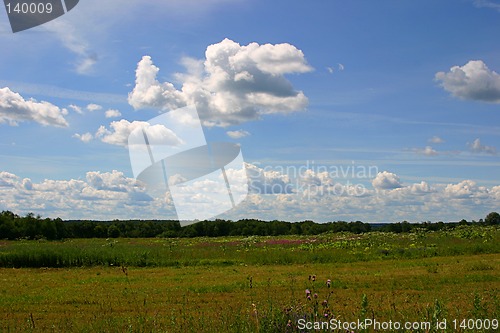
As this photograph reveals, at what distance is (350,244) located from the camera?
39.2 meters

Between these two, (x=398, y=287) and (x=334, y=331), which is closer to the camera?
(x=334, y=331)

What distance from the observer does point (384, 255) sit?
3156 centimetres

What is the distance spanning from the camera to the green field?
662 cm

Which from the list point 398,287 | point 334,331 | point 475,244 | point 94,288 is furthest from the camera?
point 475,244

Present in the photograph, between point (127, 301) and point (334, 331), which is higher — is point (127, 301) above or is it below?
below

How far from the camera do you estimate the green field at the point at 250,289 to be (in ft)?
21.7

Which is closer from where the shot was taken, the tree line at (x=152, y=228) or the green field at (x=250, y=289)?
the green field at (x=250, y=289)

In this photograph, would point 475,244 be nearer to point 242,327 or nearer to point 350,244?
point 350,244

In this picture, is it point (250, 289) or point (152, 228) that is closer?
point (250, 289)

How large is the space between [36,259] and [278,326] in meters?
33.2

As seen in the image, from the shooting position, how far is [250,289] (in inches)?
657

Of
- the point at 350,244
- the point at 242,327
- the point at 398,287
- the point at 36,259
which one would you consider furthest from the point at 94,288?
the point at 350,244

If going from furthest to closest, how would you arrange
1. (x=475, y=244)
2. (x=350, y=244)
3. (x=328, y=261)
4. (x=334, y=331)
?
1. (x=350, y=244)
2. (x=475, y=244)
3. (x=328, y=261)
4. (x=334, y=331)

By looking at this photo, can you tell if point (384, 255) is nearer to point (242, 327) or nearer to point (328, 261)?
point (328, 261)
